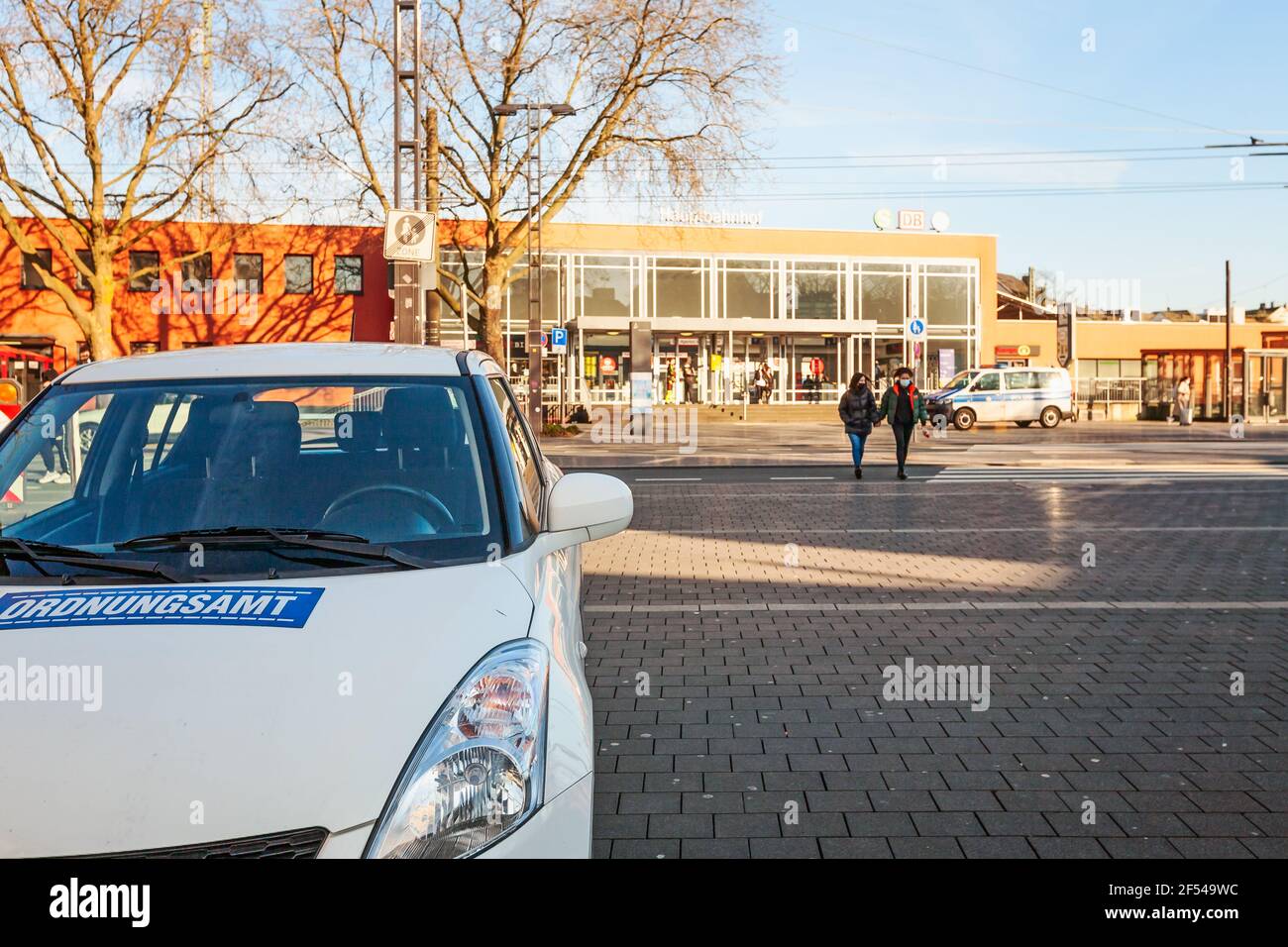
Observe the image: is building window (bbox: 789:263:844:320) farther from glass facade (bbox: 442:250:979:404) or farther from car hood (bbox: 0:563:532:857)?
car hood (bbox: 0:563:532:857)

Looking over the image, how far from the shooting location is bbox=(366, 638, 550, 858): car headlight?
2281 millimetres

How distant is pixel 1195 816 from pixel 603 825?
2.05 metres

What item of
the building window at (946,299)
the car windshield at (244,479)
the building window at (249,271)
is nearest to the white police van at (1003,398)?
the building window at (946,299)

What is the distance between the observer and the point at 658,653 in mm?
6844

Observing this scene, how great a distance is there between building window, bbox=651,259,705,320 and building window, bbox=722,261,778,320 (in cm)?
119

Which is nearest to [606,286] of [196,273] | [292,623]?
[196,273]

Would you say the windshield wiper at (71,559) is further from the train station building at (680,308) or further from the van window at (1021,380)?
the van window at (1021,380)

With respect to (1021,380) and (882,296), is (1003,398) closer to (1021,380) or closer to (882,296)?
(1021,380)

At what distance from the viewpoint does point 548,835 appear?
8.13ft

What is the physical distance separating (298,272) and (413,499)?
46614mm

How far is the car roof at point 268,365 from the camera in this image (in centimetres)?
379

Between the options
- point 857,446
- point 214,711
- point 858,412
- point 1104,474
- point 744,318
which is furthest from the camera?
point 744,318

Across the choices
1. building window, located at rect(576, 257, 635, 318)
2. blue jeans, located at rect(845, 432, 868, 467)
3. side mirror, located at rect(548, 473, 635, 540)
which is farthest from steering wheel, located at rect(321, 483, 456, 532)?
building window, located at rect(576, 257, 635, 318)
